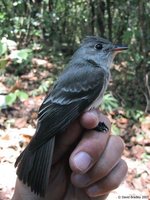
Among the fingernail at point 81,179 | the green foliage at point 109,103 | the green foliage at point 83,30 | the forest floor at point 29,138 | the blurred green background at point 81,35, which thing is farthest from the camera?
the green foliage at point 83,30

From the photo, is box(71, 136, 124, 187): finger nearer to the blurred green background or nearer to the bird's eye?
the bird's eye

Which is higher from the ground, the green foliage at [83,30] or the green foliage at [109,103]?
the green foliage at [83,30]

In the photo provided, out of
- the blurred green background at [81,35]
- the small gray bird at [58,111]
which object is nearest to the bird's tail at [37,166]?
the small gray bird at [58,111]

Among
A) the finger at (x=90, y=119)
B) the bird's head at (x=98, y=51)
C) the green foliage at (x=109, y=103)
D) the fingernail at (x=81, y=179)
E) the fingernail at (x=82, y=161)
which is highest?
the bird's head at (x=98, y=51)

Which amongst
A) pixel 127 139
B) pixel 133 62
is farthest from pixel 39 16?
pixel 127 139

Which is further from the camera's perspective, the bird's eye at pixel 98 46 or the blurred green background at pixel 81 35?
the blurred green background at pixel 81 35

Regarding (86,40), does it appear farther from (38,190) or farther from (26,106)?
(26,106)

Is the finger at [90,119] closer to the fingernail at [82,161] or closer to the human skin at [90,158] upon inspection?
the human skin at [90,158]
